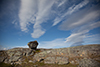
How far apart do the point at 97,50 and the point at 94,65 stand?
10.1m

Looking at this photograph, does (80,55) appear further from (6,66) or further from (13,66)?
(6,66)

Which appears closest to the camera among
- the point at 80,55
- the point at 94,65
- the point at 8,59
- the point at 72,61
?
the point at 94,65

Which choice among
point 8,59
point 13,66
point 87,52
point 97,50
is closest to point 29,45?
point 8,59

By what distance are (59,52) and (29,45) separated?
25210 mm

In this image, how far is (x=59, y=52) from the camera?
3041cm

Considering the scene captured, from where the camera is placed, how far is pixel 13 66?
25.5 m

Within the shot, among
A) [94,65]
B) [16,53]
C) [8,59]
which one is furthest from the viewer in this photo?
[16,53]

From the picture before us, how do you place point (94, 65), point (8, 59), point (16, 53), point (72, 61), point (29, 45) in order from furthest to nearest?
point (29, 45)
point (16, 53)
point (8, 59)
point (72, 61)
point (94, 65)

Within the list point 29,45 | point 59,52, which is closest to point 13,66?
point 29,45

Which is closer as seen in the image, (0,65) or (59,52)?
(0,65)

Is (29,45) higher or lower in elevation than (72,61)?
higher

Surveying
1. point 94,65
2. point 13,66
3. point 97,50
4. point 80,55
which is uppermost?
point 97,50

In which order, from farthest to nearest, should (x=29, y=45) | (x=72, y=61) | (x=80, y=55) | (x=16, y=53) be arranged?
(x=29, y=45)
(x=16, y=53)
(x=80, y=55)
(x=72, y=61)

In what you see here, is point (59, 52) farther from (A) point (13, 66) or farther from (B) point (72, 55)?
(A) point (13, 66)
